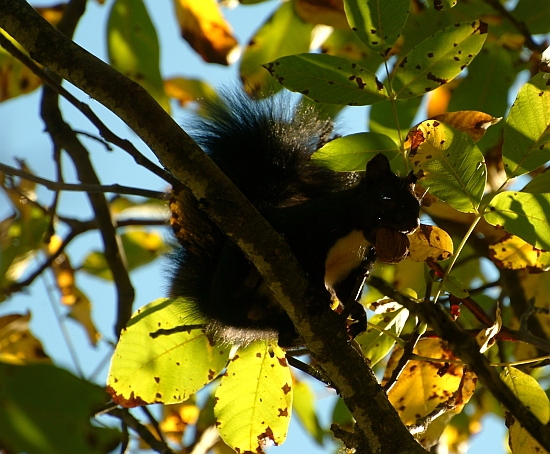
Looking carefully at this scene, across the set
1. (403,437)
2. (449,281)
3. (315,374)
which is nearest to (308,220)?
(315,374)

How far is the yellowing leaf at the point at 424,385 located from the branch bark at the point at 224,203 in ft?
1.66

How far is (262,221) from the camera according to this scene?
142 centimetres

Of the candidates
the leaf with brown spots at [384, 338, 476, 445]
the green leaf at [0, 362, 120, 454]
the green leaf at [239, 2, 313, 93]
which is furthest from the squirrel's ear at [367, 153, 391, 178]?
the green leaf at [0, 362, 120, 454]

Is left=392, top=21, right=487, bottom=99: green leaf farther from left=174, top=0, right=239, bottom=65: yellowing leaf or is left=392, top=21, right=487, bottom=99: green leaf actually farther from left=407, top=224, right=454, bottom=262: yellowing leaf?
left=174, top=0, right=239, bottom=65: yellowing leaf

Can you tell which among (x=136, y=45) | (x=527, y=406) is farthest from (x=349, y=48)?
(x=527, y=406)

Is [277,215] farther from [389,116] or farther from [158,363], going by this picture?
[158,363]

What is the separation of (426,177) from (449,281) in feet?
0.75

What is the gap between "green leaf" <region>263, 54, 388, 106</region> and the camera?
4.67 feet

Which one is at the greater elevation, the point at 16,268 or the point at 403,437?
the point at 16,268

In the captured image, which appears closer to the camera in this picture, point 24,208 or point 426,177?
point 426,177

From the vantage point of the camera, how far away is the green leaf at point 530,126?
1.40 meters

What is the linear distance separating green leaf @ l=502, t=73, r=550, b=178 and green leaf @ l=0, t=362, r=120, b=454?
1.05 meters

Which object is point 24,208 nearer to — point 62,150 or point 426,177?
point 62,150

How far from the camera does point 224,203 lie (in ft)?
4.59
